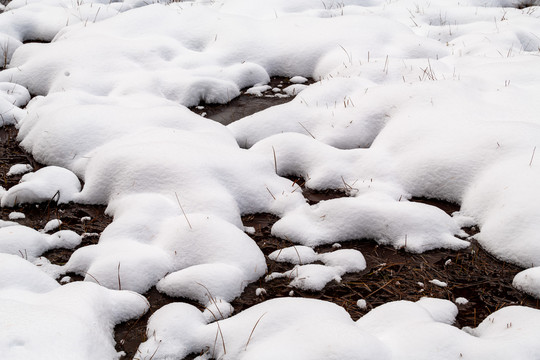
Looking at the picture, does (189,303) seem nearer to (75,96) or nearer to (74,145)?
Answer: (74,145)

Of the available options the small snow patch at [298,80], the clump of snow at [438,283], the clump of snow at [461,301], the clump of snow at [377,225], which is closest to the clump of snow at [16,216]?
the clump of snow at [377,225]

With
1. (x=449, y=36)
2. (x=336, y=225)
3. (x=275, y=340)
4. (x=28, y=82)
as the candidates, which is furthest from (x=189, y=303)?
(x=449, y=36)

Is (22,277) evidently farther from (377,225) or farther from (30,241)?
(377,225)

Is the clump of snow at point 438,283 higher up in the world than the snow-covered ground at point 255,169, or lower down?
lower down

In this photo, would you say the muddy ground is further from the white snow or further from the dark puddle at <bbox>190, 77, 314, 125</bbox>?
the dark puddle at <bbox>190, 77, 314, 125</bbox>

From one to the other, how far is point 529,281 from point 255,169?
1.83 m

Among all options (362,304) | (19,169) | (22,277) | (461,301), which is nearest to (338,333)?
→ (362,304)

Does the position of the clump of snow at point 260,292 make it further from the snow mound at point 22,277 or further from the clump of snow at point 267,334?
the snow mound at point 22,277

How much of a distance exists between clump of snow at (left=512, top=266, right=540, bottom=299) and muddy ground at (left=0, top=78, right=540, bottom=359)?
3 centimetres

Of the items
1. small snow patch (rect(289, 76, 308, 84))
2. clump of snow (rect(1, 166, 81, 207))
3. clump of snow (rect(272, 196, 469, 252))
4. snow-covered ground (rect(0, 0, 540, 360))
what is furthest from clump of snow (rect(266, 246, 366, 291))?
small snow patch (rect(289, 76, 308, 84))

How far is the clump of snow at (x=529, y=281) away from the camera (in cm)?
267

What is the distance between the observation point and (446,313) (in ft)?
8.30

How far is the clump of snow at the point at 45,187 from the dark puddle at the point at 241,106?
1.41 meters

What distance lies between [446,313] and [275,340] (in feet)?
2.97
